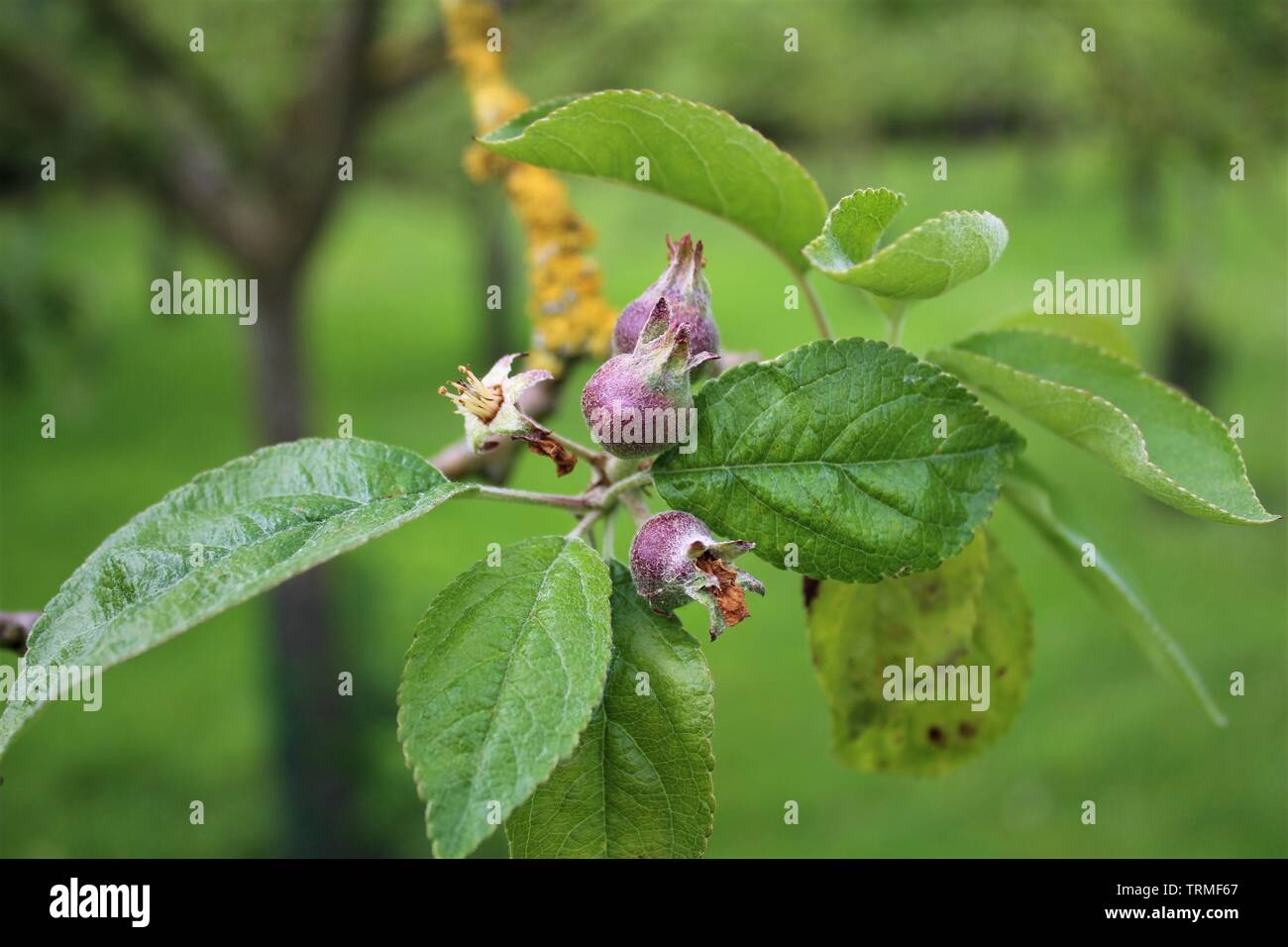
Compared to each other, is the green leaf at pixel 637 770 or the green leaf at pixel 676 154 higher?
the green leaf at pixel 676 154

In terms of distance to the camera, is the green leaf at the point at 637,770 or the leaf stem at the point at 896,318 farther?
the leaf stem at the point at 896,318

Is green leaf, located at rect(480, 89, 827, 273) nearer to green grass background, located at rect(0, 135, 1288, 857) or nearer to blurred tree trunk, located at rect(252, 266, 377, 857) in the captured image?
green grass background, located at rect(0, 135, 1288, 857)

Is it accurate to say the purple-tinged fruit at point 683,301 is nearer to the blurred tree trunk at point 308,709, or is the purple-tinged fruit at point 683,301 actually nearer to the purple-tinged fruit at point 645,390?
the purple-tinged fruit at point 645,390

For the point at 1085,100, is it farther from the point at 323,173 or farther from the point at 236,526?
the point at 236,526

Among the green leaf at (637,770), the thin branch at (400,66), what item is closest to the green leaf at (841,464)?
the green leaf at (637,770)

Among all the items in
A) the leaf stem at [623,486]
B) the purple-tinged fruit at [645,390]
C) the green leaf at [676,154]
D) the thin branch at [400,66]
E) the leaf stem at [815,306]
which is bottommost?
the leaf stem at [623,486]

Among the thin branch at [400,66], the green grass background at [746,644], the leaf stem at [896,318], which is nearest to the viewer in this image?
the leaf stem at [896,318]
